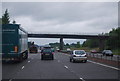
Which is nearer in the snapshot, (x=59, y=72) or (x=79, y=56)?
(x=59, y=72)

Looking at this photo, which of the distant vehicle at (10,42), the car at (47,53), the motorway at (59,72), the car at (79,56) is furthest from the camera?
the car at (47,53)

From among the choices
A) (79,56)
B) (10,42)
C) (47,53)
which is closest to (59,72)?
(10,42)

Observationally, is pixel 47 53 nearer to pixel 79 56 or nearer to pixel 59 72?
pixel 79 56

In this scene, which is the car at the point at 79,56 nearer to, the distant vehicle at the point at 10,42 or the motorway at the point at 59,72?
the distant vehicle at the point at 10,42

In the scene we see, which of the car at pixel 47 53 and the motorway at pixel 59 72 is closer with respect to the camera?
the motorway at pixel 59 72

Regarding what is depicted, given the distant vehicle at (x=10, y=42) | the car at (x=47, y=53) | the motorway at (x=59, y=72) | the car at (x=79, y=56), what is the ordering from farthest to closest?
the car at (x=47, y=53), the car at (x=79, y=56), the distant vehicle at (x=10, y=42), the motorway at (x=59, y=72)

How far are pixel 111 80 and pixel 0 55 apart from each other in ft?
55.1

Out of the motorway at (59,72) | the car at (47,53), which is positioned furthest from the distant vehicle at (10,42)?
the car at (47,53)

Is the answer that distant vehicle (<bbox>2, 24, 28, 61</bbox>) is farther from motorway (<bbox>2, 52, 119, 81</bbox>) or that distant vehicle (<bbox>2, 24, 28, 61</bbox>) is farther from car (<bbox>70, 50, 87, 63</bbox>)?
car (<bbox>70, 50, 87, 63</bbox>)

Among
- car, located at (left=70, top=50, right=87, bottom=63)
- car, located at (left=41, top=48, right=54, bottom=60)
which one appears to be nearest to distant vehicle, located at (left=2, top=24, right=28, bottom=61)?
car, located at (left=70, top=50, right=87, bottom=63)

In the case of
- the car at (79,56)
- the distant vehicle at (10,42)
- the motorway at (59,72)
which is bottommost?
the motorway at (59,72)

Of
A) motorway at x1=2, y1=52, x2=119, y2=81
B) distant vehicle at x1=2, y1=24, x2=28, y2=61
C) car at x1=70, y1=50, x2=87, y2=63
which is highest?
distant vehicle at x1=2, y1=24, x2=28, y2=61

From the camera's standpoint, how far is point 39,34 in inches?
3986

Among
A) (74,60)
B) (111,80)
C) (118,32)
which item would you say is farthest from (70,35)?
(111,80)
